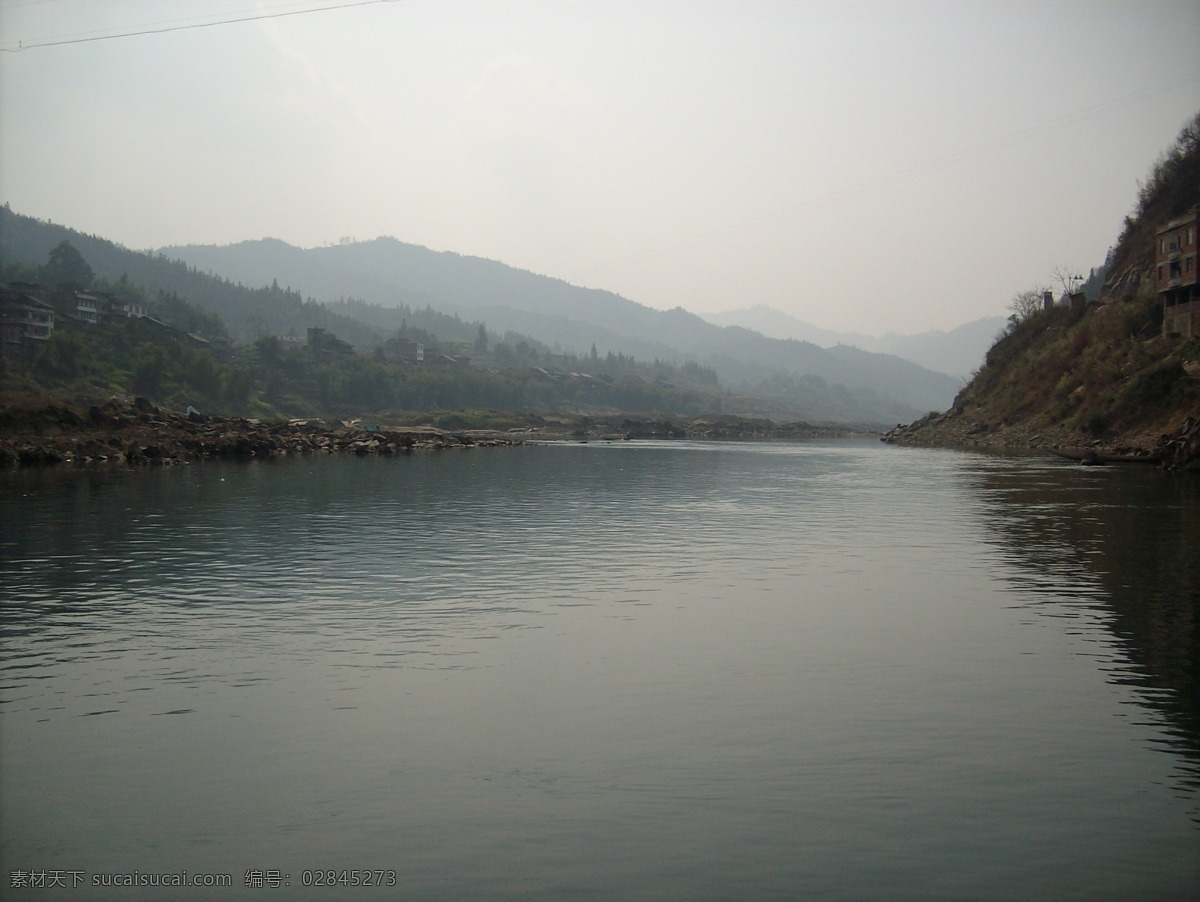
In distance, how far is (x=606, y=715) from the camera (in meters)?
12.9

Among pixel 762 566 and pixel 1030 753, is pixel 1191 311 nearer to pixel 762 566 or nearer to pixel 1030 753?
pixel 762 566

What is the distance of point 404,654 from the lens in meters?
16.0

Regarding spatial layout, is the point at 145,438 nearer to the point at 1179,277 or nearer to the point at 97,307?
the point at 1179,277

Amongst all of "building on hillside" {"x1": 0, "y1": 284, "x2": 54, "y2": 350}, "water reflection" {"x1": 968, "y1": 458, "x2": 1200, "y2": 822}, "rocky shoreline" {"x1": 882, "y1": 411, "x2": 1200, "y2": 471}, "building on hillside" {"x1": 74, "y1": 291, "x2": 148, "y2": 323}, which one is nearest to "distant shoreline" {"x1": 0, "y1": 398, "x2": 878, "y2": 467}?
"building on hillside" {"x1": 0, "y1": 284, "x2": 54, "y2": 350}

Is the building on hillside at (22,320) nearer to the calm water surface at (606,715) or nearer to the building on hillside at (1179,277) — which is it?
the calm water surface at (606,715)

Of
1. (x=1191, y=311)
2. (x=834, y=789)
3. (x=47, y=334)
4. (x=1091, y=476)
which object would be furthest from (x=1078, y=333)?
(x=47, y=334)

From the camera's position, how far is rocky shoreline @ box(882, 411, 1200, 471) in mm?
56000

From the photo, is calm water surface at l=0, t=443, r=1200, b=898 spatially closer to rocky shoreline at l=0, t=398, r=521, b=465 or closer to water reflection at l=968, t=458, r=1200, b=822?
water reflection at l=968, t=458, r=1200, b=822

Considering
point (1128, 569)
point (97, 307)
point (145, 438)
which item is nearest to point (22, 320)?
point (97, 307)

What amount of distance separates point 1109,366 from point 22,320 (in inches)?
4838

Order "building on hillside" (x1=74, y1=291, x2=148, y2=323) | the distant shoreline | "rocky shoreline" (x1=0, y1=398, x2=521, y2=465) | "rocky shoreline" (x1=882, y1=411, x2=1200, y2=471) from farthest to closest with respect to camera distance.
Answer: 1. "building on hillside" (x1=74, y1=291, x2=148, y2=323)
2. the distant shoreline
3. "rocky shoreline" (x1=0, y1=398, x2=521, y2=465)
4. "rocky shoreline" (x1=882, y1=411, x2=1200, y2=471)

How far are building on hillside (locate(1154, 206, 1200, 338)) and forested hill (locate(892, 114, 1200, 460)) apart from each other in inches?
42.6

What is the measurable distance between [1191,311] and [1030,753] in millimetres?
74780

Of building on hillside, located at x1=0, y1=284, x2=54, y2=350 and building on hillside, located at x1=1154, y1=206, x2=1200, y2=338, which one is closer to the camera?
building on hillside, located at x1=1154, y1=206, x2=1200, y2=338
